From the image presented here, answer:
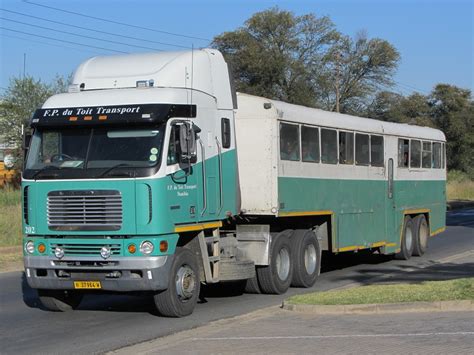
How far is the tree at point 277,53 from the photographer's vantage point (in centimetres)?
5734

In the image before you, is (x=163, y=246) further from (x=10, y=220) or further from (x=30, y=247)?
(x=10, y=220)

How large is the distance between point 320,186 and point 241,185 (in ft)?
7.18

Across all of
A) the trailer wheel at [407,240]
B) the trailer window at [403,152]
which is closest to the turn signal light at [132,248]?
the trailer window at [403,152]

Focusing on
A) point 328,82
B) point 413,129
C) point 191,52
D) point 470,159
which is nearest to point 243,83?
point 328,82

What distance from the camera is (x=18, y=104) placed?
41.1 metres

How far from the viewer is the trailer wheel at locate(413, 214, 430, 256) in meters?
20.3

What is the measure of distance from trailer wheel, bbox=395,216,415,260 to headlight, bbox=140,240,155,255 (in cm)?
1019

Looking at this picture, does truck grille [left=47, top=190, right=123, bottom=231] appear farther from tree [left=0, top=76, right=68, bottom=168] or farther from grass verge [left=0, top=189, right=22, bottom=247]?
tree [left=0, top=76, right=68, bottom=168]

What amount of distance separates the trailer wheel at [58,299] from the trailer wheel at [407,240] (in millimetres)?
9664

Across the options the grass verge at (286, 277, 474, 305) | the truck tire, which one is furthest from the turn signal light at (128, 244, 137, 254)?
the grass verge at (286, 277, 474, 305)

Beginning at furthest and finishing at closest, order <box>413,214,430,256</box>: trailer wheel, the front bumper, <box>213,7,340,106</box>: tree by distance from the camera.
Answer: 1. <box>213,7,340,106</box>: tree
2. <box>413,214,430,256</box>: trailer wheel
3. the front bumper

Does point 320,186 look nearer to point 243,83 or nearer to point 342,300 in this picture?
point 342,300

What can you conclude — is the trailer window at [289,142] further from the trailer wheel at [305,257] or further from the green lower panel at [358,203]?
the trailer wheel at [305,257]

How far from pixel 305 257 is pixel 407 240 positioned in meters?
5.78
